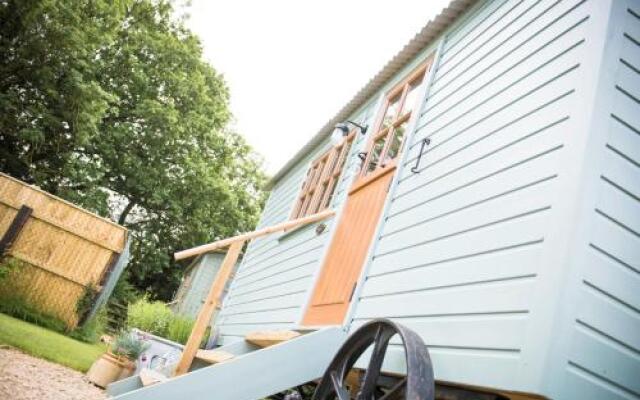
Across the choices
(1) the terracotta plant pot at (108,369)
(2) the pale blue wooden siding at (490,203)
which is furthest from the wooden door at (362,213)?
(1) the terracotta plant pot at (108,369)

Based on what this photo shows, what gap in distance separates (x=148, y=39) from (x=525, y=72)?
18865mm

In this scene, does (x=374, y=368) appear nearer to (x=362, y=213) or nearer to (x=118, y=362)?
(x=362, y=213)

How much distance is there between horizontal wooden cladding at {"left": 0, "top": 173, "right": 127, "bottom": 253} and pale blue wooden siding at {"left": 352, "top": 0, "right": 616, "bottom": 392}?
792cm

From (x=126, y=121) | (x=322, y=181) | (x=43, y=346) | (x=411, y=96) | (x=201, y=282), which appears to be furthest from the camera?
(x=201, y=282)

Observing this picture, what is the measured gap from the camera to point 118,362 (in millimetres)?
5754

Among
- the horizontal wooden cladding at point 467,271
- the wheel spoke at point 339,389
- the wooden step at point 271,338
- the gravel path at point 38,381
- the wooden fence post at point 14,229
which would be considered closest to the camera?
the horizontal wooden cladding at point 467,271

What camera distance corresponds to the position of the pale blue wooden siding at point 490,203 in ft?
7.23

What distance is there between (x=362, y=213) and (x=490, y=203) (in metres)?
1.85

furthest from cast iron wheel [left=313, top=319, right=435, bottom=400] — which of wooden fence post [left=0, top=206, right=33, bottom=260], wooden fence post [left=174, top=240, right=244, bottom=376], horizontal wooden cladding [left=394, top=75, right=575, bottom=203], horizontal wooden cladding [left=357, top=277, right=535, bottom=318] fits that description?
wooden fence post [left=0, top=206, right=33, bottom=260]

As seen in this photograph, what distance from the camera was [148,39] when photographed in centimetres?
1905

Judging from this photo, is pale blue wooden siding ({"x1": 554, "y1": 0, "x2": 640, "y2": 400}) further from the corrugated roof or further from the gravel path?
the gravel path

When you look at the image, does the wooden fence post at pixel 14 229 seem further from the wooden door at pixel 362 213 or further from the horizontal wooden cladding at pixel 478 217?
the horizontal wooden cladding at pixel 478 217

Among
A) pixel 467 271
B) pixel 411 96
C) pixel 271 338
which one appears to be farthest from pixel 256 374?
pixel 411 96

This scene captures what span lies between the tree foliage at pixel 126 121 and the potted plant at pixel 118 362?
6373 millimetres
